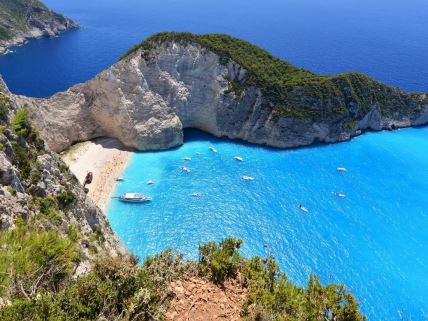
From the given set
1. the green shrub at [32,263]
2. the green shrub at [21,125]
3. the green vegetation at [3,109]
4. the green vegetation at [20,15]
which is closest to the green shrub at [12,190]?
the green shrub at [21,125]

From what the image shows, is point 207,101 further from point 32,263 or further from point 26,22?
point 26,22

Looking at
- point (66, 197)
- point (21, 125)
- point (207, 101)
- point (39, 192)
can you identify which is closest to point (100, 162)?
point (207, 101)

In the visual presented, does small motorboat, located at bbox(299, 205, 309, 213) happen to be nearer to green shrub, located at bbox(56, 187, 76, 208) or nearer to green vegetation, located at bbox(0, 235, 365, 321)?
green shrub, located at bbox(56, 187, 76, 208)

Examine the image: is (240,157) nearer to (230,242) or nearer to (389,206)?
(389,206)

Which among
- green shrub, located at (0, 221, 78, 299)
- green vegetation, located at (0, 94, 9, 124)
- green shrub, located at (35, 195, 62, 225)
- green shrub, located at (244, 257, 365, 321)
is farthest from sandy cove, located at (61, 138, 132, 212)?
green shrub, located at (244, 257, 365, 321)

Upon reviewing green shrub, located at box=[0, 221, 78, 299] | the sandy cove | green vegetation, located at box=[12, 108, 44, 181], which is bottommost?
the sandy cove

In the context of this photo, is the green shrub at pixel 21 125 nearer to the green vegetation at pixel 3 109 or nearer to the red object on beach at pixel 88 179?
the green vegetation at pixel 3 109
